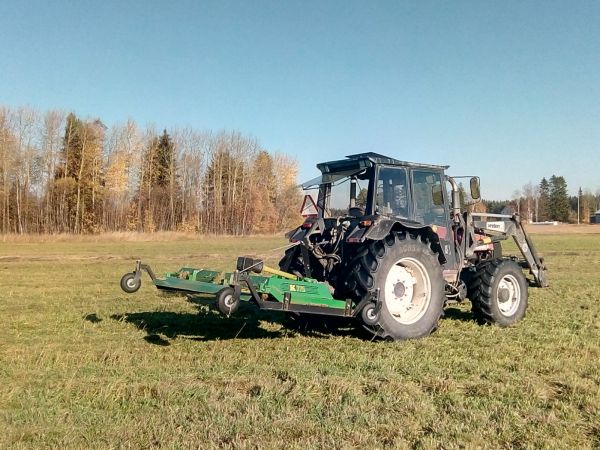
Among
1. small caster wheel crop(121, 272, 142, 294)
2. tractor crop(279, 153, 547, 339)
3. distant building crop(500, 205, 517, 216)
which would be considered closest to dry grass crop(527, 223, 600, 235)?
distant building crop(500, 205, 517, 216)

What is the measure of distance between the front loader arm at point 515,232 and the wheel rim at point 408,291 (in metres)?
2.25

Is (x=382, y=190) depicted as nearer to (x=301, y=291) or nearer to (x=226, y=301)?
(x=301, y=291)

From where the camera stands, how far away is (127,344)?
7570 millimetres

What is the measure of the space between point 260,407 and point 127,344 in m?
3.53

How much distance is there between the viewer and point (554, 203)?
117 m

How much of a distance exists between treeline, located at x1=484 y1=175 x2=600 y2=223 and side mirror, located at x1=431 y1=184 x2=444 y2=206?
102m

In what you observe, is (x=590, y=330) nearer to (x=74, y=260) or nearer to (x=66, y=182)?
(x=74, y=260)

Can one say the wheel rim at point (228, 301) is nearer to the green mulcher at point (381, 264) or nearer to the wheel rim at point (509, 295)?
the green mulcher at point (381, 264)

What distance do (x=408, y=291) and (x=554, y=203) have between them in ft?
398

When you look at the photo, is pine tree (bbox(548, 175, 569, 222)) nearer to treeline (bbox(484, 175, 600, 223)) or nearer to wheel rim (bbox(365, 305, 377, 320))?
treeline (bbox(484, 175, 600, 223))

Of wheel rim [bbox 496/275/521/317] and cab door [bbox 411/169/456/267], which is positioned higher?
cab door [bbox 411/169/456/267]

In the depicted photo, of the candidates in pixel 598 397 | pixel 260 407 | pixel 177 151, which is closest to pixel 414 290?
pixel 598 397

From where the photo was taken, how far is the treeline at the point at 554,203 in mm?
116375

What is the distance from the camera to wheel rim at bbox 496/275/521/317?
351 inches
